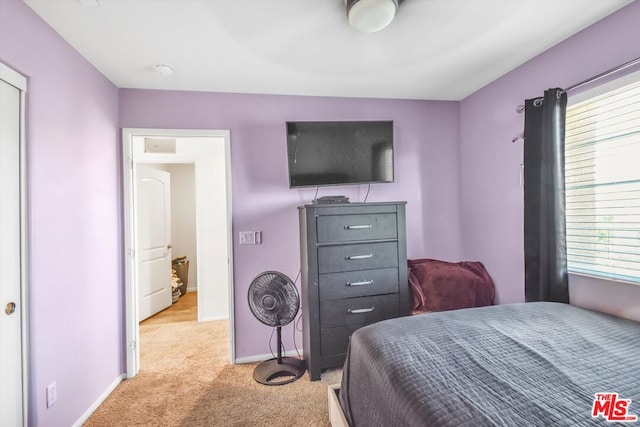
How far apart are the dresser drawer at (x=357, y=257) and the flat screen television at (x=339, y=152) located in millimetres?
626

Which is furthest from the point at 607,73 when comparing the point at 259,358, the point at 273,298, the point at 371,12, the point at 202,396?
the point at 202,396

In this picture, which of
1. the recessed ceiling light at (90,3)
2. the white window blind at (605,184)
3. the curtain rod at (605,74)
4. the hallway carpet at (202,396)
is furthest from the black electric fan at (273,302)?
the curtain rod at (605,74)

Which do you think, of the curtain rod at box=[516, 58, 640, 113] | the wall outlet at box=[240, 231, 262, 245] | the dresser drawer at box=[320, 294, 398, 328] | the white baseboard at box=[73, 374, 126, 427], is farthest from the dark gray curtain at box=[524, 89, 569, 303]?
the white baseboard at box=[73, 374, 126, 427]

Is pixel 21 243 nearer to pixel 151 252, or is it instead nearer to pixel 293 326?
pixel 293 326

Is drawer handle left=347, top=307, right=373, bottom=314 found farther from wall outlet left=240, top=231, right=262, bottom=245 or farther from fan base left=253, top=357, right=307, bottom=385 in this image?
wall outlet left=240, top=231, right=262, bottom=245

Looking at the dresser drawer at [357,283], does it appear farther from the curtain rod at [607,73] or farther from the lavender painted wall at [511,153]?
the curtain rod at [607,73]

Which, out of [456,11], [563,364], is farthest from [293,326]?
[456,11]

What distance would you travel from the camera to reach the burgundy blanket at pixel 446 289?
2.41 metres

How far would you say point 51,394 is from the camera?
1610 mm

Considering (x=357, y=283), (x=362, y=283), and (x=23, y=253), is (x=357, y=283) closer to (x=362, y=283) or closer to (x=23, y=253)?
(x=362, y=283)

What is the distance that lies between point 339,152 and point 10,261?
2169 mm

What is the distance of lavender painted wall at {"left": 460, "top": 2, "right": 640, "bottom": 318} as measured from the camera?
1.67 metres

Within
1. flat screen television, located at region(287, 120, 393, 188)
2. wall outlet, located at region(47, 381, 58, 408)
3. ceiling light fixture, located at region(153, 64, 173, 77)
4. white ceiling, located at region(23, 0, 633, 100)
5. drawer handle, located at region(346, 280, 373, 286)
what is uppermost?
white ceiling, located at region(23, 0, 633, 100)

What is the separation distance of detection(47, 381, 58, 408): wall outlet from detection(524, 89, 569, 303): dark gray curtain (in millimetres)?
3042
